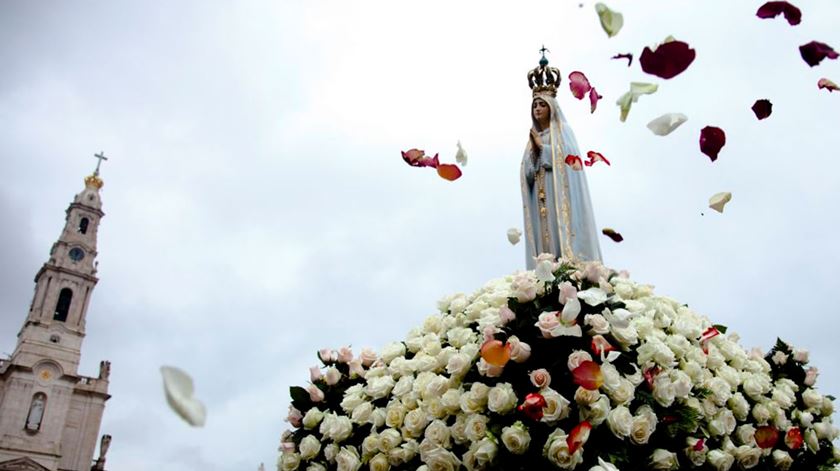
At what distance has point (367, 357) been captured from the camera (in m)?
4.70

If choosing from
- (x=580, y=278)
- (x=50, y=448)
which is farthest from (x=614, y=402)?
(x=50, y=448)

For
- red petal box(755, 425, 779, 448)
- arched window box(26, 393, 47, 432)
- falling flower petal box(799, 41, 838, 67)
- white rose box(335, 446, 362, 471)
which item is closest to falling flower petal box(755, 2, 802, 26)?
falling flower petal box(799, 41, 838, 67)

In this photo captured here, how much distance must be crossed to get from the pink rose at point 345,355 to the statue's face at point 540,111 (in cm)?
Result: 410

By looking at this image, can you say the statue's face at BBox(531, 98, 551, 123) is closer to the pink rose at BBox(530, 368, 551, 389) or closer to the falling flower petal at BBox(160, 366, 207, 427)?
the pink rose at BBox(530, 368, 551, 389)

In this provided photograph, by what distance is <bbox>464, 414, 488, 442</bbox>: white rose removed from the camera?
3.35 metres

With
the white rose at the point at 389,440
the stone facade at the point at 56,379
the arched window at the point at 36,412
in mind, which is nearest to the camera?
the white rose at the point at 389,440

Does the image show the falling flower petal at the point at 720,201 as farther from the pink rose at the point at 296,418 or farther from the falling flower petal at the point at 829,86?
the pink rose at the point at 296,418

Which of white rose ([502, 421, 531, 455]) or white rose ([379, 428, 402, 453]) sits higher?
white rose ([379, 428, 402, 453])

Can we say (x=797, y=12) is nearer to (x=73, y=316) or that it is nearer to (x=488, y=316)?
(x=488, y=316)

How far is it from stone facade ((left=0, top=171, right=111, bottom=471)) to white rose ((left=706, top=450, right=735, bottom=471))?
158 feet

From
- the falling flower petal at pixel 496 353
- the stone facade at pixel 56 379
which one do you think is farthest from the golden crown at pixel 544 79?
the stone facade at pixel 56 379

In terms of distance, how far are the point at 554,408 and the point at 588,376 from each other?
8.8 inches

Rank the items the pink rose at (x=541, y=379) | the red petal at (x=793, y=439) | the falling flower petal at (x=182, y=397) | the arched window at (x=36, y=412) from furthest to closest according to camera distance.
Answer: the arched window at (x=36, y=412) < the red petal at (x=793, y=439) < the pink rose at (x=541, y=379) < the falling flower petal at (x=182, y=397)

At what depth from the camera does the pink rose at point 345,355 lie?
4.74 meters
